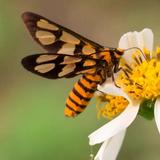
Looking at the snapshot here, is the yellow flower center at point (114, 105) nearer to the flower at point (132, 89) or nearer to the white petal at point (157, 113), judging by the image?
the flower at point (132, 89)

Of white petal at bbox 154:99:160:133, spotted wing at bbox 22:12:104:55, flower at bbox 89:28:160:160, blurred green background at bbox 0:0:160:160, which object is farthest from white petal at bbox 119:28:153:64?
blurred green background at bbox 0:0:160:160

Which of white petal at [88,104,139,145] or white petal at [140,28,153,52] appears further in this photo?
white petal at [140,28,153,52]

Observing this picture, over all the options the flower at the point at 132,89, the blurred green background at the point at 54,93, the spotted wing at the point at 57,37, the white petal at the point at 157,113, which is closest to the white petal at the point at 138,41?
the flower at the point at 132,89

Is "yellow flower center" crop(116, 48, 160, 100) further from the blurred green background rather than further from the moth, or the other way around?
the blurred green background

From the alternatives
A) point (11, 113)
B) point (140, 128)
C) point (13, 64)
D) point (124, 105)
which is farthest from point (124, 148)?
point (124, 105)

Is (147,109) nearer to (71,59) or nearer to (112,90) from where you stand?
(112,90)

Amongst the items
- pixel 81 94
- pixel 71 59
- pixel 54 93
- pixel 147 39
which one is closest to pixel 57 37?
pixel 71 59

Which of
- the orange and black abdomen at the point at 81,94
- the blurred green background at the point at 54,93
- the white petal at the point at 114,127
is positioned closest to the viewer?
the white petal at the point at 114,127
